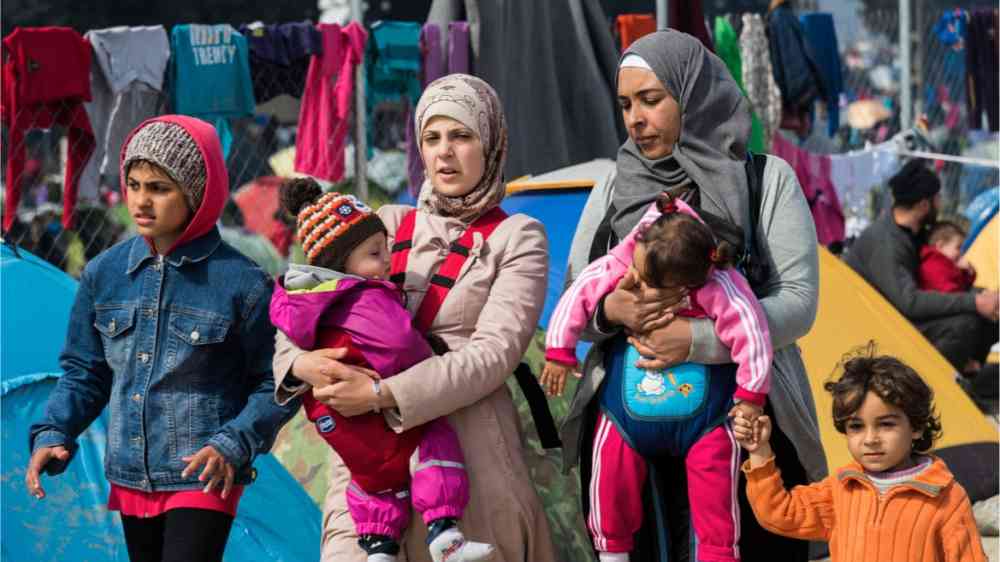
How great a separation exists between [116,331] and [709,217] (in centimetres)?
146

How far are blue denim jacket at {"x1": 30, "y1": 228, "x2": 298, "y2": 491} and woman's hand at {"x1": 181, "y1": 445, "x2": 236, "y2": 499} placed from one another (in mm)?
21

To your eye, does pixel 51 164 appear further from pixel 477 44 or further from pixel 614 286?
pixel 614 286

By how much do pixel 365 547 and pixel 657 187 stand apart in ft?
3.54

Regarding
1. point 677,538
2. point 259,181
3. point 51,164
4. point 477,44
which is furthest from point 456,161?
point 51,164

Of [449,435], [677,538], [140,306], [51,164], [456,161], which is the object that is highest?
[456,161]

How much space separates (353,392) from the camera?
3.31 meters

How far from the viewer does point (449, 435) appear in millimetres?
3404

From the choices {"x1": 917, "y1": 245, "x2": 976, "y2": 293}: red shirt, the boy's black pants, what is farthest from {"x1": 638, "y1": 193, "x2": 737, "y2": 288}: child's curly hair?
{"x1": 917, "y1": 245, "x2": 976, "y2": 293}: red shirt

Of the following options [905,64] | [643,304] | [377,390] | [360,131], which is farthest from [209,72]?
[905,64]

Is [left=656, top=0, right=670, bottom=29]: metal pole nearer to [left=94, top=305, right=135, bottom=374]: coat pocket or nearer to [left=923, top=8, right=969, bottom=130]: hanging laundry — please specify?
[left=923, top=8, right=969, bottom=130]: hanging laundry

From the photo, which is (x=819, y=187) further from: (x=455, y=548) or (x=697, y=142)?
(x=455, y=548)

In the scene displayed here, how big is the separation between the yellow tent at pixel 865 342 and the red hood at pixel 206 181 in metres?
3.18

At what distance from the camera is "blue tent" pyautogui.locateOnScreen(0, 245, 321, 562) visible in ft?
14.8

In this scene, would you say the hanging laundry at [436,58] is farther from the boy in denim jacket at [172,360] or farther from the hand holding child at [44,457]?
the hand holding child at [44,457]
